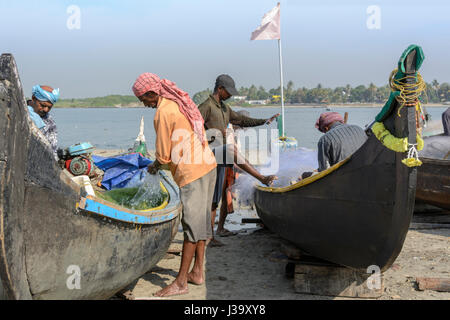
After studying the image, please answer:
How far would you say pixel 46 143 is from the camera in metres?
2.84

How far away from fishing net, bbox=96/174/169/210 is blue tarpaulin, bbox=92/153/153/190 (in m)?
0.90

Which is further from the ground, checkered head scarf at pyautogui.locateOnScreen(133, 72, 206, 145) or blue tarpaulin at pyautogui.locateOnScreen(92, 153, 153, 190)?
checkered head scarf at pyautogui.locateOnScreen(133, 72, 206, 145)

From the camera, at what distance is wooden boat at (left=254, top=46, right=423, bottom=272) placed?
3.02m

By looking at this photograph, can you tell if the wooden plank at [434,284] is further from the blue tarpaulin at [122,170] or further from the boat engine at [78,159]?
the boat engine at [78,159]

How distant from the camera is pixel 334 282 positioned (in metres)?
4.10

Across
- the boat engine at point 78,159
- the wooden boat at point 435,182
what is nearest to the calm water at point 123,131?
the wooden boat at point 435,182

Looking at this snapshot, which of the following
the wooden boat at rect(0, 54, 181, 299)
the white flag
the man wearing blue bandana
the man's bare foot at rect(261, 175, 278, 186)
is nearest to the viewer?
the wooden boat at rect(0, 54, 181, 299)

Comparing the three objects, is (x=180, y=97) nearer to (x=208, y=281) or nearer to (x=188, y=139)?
(x=188, y=139)

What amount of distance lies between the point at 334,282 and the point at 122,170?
3.00 meters

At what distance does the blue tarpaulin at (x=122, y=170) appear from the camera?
226 inches

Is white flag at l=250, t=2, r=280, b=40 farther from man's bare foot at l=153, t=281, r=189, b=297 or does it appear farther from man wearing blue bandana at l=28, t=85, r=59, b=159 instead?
man's bare foot at l=153, t=281, r=189, b=297

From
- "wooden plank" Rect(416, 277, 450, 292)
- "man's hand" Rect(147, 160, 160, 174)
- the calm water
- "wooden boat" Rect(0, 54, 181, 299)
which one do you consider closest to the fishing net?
"man's hand" Rect(147, 160, 160, 174)

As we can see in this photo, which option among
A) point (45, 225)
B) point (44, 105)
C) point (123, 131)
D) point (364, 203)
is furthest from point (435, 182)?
point (123, 131)
